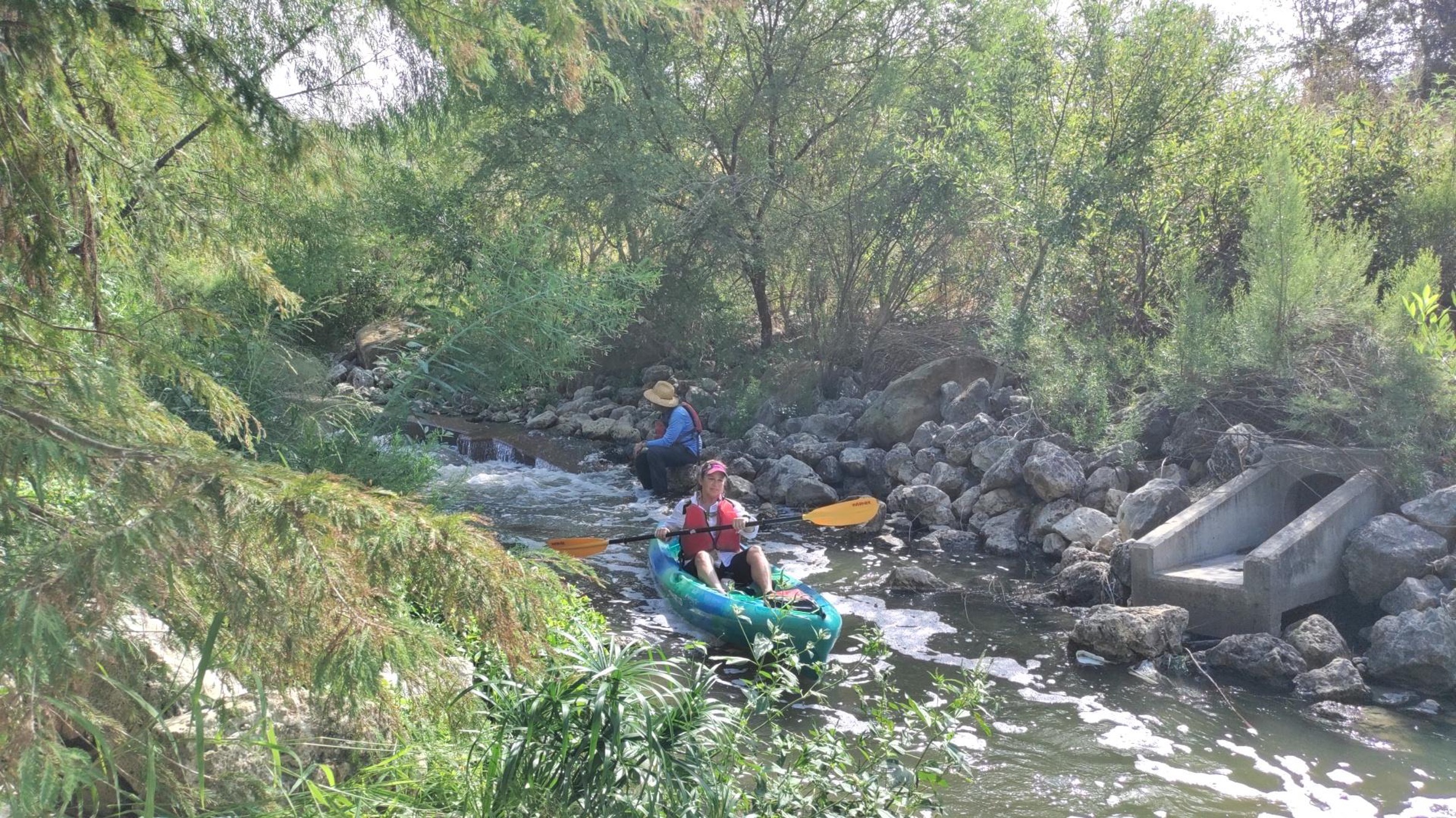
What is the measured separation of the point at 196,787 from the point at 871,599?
620cm

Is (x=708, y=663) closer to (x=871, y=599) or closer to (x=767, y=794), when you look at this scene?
(x=871, y=599)

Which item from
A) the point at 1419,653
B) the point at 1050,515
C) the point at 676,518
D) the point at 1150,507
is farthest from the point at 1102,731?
the point at 676,518

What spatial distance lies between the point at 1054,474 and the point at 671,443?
4369 mm

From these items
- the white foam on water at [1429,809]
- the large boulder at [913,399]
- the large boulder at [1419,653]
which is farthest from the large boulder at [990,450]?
the white foam on water at [1429,809]

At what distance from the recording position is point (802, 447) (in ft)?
41.3

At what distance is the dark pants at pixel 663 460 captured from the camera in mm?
12203

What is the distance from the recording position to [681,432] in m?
12.2

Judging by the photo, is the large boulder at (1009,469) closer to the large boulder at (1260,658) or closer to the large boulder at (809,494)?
the large boulder at (809,494)

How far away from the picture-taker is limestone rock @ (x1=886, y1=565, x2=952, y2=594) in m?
8.46

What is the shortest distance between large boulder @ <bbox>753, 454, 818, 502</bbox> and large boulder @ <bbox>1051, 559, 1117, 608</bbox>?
382 cm

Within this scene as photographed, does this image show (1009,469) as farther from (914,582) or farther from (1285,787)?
(1285,787)

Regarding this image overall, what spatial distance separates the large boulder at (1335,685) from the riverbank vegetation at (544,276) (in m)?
2.12

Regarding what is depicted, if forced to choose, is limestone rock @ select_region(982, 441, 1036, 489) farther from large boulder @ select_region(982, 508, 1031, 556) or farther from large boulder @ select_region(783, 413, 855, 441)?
large boulder @ select_region(783, 413, 855, 441)

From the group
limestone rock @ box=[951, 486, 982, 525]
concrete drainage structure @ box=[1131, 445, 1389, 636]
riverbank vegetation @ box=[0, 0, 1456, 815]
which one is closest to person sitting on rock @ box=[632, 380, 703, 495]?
riverbank vegetation @ box=[0, 0, 1456, 815]
